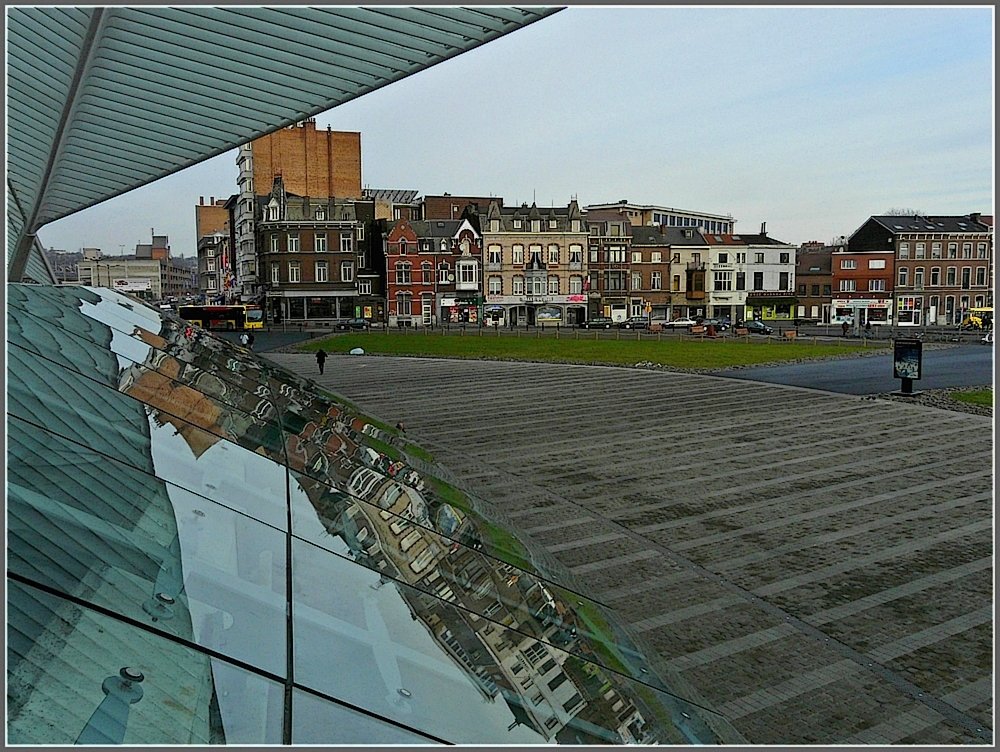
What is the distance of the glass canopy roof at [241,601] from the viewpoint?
11.9ft

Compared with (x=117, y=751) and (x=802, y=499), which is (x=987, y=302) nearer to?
(x=802, y=499)

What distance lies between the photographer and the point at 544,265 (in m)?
71.9

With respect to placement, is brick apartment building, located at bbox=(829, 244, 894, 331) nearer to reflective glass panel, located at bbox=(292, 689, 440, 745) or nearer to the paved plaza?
the paved plaza

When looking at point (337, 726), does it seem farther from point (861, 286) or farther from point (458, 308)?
point (861, 286)

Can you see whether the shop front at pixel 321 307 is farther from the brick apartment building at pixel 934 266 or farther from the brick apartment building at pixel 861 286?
the brick apartment building at pixel 934 266

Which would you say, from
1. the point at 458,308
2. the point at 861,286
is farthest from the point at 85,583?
the point at 861,286

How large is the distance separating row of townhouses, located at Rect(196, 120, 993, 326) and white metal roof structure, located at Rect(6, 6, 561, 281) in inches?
2181

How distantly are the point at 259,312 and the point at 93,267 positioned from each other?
67.6ft

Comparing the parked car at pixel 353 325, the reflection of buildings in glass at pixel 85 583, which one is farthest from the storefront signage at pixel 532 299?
the reflection of buildings in glass at pixel 85 583

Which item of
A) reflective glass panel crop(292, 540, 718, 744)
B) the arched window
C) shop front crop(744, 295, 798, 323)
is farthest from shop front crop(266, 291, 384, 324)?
reflective glass panel crop(292, 540, 718, 744)

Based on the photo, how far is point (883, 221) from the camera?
71438 millimetres

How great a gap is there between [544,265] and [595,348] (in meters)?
29.7

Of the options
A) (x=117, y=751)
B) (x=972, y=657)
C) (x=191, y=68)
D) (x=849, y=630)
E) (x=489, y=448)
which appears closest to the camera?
(x=117, y=751)

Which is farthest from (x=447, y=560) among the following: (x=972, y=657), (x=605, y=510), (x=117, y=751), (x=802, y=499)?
(x=802, y=499)
